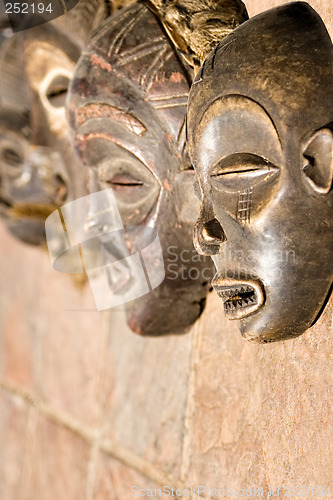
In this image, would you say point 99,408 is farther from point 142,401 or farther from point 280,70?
point 280,70

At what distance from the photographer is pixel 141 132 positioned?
29.0 inches

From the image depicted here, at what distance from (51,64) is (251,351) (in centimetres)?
59

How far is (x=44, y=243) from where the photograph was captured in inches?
52.0

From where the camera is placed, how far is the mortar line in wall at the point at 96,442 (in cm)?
99

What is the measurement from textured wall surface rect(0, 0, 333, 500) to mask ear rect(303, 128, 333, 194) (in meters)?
0.15

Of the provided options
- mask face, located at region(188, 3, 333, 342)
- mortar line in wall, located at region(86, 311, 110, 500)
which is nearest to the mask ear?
mask face, located at region(188, 3, 333, 342)

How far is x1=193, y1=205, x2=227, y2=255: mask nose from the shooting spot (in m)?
0.63

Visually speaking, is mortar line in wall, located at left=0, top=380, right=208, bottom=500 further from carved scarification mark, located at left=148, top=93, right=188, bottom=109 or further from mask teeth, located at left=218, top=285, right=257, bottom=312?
carved scarification mark, located at left=148, top=93, right=188, bottom=109

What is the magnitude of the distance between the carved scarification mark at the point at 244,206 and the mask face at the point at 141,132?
0.14 m

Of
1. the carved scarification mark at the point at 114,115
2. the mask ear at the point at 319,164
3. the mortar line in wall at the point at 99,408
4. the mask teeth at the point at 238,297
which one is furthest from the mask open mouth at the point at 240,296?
the mortar line in wall at the point at 99,408

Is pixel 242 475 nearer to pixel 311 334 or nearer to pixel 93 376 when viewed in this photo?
pixel 311 334

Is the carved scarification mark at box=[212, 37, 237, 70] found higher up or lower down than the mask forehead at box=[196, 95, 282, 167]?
higher up

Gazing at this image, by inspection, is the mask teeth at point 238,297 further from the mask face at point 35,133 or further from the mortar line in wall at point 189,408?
the mask face at point 35,133

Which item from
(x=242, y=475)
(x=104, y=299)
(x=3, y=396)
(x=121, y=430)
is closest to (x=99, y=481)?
(x=121, y=430)
